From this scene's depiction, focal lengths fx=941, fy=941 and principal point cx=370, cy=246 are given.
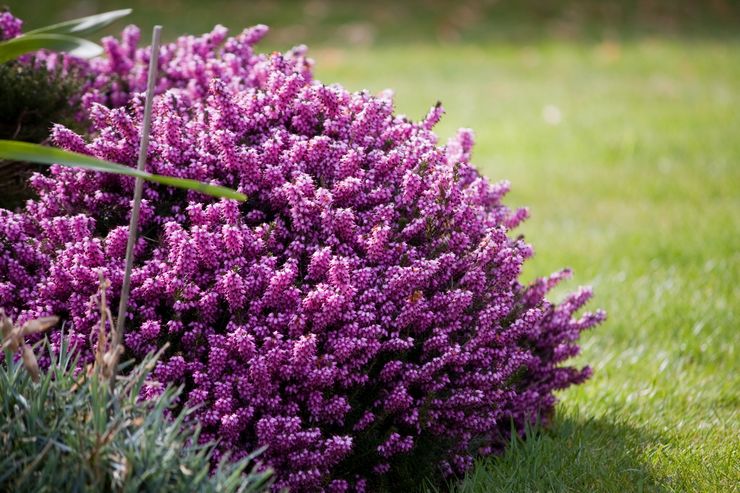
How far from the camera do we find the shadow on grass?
3.03m

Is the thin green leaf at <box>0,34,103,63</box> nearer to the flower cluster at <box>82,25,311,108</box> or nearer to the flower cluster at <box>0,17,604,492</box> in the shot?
the flower cluster at <box>0,17,604,492</box>

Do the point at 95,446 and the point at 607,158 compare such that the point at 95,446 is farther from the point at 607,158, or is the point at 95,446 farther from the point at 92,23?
the point at 607,158

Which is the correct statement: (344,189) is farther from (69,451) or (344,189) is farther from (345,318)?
(69,451)

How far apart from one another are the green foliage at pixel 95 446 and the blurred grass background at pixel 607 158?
1122 mm

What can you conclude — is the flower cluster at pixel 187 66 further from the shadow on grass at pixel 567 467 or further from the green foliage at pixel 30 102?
the shadow on grass at pixel 567 467

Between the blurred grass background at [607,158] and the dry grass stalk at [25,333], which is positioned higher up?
the blurred grass background at [607,158]

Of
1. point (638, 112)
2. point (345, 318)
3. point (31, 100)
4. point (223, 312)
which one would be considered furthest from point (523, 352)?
point (638, 112)

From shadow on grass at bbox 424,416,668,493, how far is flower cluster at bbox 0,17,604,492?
91 mm

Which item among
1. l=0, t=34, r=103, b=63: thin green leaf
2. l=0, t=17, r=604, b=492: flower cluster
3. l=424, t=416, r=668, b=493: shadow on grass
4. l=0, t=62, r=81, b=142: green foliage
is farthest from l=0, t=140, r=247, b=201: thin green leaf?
l=0, t=62, r=81, b=142: green foliage

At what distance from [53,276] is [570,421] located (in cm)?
198

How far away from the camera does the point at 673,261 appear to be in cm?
601

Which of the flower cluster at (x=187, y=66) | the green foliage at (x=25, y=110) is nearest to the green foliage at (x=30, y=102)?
the green foliage at (x=25, y=110)

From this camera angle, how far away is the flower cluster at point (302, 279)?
271 centimetres

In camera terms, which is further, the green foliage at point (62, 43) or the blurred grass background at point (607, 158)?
the blurred grass background at point (607, 158)
